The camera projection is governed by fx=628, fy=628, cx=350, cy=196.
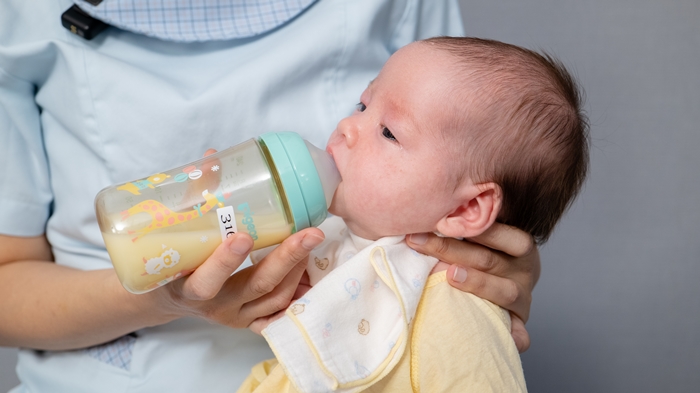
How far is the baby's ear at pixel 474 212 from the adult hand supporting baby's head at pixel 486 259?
0.04 metres

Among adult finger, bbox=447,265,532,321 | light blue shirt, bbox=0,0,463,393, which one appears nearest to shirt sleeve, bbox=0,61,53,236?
light blue shirt, bbox=0,0,463,393

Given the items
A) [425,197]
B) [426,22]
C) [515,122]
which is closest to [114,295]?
[425,197]

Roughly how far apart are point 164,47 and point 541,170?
62 centimetres

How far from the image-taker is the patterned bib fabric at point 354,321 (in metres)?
0.82

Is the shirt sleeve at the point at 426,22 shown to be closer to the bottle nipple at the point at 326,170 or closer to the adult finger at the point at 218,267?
the bottle nipple at the point at 326,170

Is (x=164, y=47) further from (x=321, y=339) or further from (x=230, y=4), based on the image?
(x=321, y=339)

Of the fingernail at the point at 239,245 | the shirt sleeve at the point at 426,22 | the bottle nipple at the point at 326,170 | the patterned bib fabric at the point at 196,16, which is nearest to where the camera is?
the fingernail at the point at 239,245

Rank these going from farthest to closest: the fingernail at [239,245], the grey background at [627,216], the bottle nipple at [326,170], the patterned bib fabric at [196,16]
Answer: the grey background at [627,216] < the patterned bib fabric at [196,16] < the bottle nipple at [326,170] < the fingernail at [239,245]

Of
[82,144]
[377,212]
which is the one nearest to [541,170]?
[377,212]

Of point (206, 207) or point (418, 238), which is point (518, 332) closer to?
point (418, 238)

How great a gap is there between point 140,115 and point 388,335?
500 millimetres

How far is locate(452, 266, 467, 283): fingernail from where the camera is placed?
896mm

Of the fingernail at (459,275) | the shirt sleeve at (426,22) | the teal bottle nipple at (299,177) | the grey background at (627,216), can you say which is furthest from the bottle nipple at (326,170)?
the grey background at (627,216)

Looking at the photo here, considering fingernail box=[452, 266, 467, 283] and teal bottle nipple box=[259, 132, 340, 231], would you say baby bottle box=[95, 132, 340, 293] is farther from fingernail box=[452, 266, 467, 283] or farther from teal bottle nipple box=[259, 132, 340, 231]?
fingernail box=[452, 266, 467, 283]
